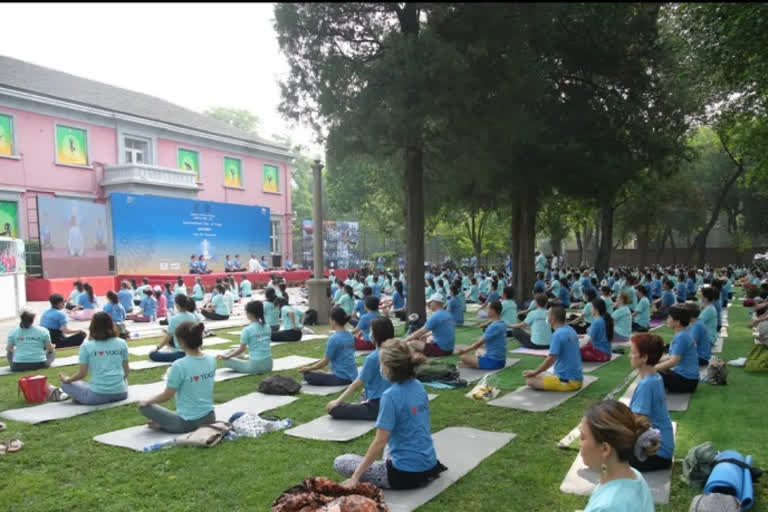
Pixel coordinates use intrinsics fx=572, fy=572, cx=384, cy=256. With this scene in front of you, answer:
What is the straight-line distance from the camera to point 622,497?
2164 mm

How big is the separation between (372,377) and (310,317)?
851 centimetres

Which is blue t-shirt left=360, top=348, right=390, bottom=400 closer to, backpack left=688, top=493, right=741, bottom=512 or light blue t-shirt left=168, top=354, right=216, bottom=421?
light blue t-shirt left=168, top=354, right=216, bottom=421

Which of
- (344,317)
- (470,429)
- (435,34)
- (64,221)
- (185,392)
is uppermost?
(435,34)

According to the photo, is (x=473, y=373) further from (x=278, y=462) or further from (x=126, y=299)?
(x=126, y=299)

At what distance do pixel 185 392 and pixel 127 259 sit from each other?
20.7 meters

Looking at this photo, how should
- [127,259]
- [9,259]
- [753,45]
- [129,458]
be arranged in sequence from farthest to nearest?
[127,259] → [9,259] → [753,45] → [129,458]

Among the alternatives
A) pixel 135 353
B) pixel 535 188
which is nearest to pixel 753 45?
pixel 535 188

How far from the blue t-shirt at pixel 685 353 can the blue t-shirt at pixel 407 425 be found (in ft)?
11.3

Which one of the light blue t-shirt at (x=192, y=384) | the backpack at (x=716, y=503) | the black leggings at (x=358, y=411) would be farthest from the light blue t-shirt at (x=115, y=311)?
the backpack at (x=716, y=503)

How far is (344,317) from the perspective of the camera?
6793 millimetres

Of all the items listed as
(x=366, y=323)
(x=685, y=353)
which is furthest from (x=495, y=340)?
(x=685, y=353)

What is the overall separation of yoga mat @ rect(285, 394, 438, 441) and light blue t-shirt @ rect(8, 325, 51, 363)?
503 centimetres

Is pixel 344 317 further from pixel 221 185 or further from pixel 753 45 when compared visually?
pixel 221 185

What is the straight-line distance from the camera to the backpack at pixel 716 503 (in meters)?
3.37
